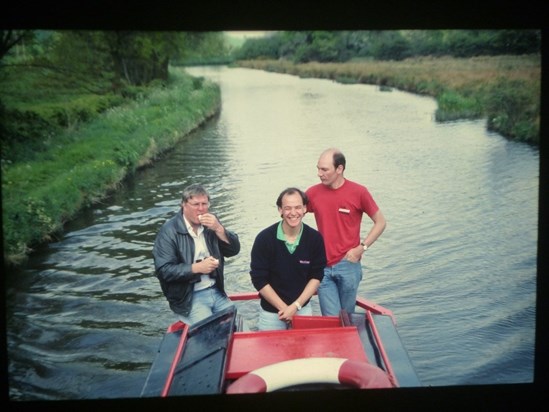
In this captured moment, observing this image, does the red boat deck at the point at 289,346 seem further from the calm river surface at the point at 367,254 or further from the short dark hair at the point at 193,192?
the short dark hair at the point at 193,192

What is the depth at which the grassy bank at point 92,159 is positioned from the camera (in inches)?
125

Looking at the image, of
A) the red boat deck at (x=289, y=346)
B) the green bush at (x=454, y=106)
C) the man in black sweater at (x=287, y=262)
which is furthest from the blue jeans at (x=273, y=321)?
the green bush at (x=454, y=106)

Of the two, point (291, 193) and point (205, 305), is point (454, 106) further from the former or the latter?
point (205, 305)

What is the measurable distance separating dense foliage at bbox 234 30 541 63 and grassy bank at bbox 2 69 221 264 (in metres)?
0.42

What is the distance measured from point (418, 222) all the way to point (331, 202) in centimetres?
51

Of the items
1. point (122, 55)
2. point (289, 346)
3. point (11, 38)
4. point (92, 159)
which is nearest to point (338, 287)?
point (289, 346)

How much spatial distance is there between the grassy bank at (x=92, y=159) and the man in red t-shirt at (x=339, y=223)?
0.83 metres

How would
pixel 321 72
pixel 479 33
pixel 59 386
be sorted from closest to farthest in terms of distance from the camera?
pixel 59 386
pixel 479 33
pixel 321 72

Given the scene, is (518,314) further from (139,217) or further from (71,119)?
(71,119)

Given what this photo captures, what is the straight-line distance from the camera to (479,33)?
3311mm

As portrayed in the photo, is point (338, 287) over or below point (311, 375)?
over

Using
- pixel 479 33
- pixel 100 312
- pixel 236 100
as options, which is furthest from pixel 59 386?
pixel 479 33

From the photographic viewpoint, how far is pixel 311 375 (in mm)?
2715

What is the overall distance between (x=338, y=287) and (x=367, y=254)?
9.7 inches
